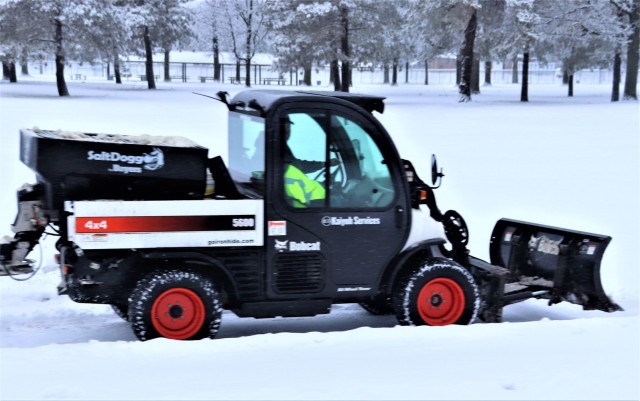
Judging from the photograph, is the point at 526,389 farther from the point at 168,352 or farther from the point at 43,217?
the point at 43,217

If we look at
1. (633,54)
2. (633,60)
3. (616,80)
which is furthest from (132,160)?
(616,80)

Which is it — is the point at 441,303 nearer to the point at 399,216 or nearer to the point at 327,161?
the point at 399,216

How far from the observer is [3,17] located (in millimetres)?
38812

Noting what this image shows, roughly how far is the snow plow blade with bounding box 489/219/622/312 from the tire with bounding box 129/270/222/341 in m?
2.65

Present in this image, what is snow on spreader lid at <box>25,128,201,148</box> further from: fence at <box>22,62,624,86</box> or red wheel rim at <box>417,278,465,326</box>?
fence at <box>22,62,624,86</box>

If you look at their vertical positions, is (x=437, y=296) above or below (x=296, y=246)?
below

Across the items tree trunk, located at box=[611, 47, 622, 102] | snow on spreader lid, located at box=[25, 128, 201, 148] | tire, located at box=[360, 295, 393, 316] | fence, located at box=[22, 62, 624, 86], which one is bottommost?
tire, located at box=[360, 295, 393, 316]

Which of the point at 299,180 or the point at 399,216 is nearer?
the point at 299,180

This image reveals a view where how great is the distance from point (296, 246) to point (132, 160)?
140cm

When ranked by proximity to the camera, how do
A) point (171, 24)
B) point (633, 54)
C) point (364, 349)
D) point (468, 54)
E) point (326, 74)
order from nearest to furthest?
1. point (364, 349)
2. point (468, 54)
3. point (633, 54)
4. point (171, 24)
5. point (326, 74)

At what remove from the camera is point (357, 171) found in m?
6.46

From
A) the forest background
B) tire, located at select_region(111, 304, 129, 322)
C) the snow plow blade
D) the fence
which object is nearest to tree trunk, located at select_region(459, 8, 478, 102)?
the forest background

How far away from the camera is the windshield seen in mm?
6414

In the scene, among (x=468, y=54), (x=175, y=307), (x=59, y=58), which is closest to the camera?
(x=175, y=307)
